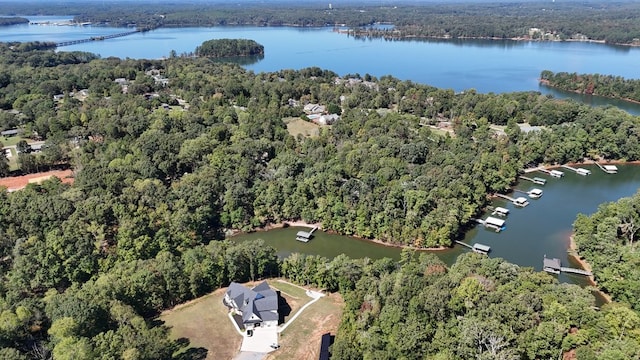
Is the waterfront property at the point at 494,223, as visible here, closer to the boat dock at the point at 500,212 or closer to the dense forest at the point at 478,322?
the boat dock at the point at 500,212

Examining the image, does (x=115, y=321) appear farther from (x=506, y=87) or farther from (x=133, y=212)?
(x=506, y=87)

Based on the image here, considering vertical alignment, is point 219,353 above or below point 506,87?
below

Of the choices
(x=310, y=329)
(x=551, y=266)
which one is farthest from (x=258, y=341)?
(x=551, y=266)

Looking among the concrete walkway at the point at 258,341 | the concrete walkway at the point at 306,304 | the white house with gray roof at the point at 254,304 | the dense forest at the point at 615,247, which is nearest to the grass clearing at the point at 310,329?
the concrete walkway at the point at 306,304

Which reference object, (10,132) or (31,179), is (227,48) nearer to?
(10,132)

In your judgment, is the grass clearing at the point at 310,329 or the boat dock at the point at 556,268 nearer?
the grass clearing at the point at 310,329

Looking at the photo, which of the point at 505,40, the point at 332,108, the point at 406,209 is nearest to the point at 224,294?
the point at 406,209

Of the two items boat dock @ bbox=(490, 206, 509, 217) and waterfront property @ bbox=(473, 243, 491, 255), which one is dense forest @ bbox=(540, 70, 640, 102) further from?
waterfront property @ bbox=(473, 243, 491, 255)
